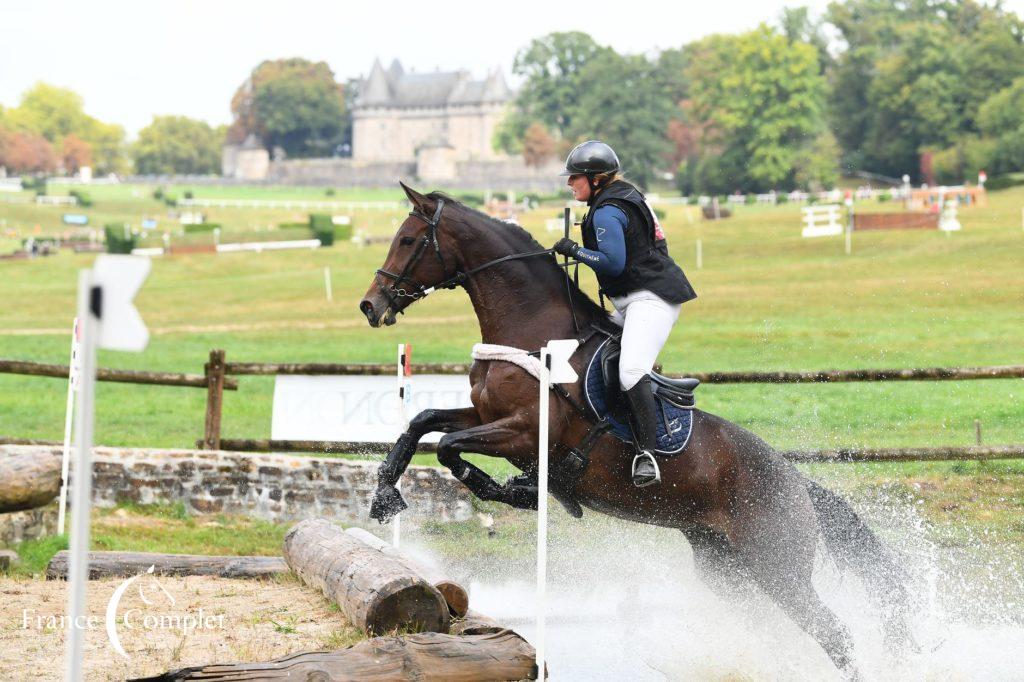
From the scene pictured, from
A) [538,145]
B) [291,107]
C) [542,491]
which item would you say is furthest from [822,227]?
[291,107]

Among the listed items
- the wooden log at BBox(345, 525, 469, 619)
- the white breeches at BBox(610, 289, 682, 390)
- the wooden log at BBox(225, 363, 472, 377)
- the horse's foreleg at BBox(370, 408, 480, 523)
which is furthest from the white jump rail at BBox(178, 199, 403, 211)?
the white breeches at BBox(610, 289, 682, 390)

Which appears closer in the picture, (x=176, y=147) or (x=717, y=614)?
(x=717, y=614)

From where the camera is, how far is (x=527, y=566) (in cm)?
983

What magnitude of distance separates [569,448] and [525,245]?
47.3 inches

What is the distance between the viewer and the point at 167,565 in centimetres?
894

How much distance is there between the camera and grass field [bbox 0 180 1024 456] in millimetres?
16312

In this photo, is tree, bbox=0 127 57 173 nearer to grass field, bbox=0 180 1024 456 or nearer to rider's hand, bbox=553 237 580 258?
grass field, bbox=0 180 1024 456

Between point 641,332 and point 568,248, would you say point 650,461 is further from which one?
point 568,248

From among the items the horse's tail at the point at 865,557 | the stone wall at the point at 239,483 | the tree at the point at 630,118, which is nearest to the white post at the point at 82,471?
the horse's tail at the point at 865,557

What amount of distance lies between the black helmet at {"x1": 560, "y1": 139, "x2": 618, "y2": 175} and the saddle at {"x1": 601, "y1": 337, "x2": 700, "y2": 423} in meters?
0.96

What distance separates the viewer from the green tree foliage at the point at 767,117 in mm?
75312

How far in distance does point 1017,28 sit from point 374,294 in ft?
268

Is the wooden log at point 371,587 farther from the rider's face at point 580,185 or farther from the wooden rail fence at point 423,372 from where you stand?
the wooden rail fence at point 423,372

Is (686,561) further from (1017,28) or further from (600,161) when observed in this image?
(1017,28)
